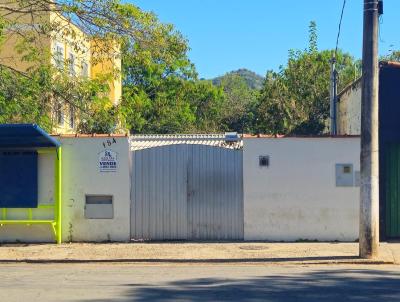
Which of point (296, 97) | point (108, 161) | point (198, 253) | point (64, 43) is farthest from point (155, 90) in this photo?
point (198, 253)

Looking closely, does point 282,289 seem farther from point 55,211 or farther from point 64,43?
point 64,43

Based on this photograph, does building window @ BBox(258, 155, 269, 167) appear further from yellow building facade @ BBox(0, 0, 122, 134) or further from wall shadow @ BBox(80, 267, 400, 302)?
yellow building facade @ BBox(0, 0, 122, 134)

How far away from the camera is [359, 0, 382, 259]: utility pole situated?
1327cm

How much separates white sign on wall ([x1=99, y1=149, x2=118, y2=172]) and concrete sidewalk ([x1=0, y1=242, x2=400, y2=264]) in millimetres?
1836

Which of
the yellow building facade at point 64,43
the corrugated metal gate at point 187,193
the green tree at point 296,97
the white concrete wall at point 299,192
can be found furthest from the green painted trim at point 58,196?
the green tree at point 296,97

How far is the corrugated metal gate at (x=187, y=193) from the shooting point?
16062mm

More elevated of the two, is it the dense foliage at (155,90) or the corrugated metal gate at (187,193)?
the dense foliage at (155,90)

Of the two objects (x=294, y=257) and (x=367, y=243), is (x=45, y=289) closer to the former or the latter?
(x=294, y=257)

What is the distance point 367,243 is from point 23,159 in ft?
27.0

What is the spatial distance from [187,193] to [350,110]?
671 cm

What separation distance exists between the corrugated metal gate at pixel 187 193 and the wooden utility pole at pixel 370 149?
3.61 meters

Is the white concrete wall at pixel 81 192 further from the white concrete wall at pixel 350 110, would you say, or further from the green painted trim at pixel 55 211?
the white concrete wall at pixel 350 110

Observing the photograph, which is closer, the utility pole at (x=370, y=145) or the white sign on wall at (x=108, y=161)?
the utility pole at (x=370, y=145)

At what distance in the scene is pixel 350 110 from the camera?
65.8 feet
